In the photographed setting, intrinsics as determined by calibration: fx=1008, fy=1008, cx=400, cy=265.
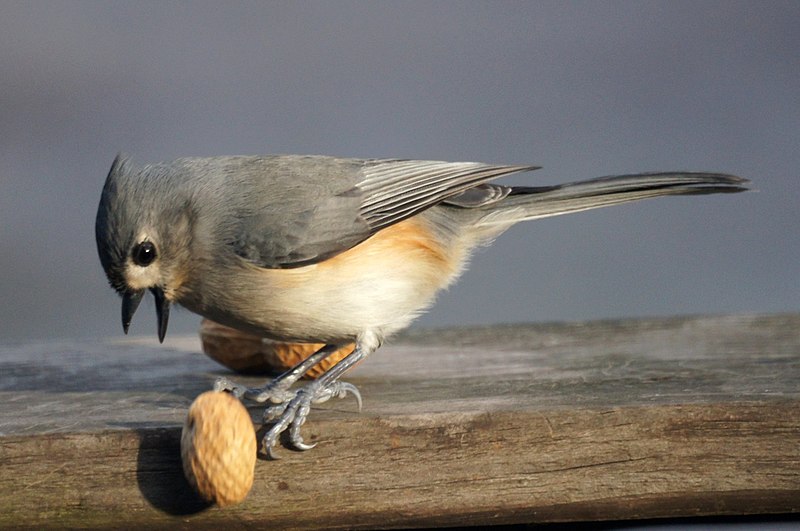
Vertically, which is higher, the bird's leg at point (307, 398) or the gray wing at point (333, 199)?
the gray wing at point (333, 199)

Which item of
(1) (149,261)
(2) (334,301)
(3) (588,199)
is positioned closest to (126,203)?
(1) (149,261)

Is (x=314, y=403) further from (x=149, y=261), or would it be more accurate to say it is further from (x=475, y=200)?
(x=475, y=200)

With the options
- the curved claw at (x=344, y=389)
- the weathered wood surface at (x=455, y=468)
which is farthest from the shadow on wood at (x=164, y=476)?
the curved claw at (x=344, y=389)

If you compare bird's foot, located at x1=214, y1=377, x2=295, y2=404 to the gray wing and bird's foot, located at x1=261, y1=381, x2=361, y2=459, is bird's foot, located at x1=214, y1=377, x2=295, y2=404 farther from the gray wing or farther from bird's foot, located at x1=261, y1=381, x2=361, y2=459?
the gray wing

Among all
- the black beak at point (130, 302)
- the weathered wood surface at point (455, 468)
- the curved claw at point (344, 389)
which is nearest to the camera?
the weathered wood surface at point (455, 468)

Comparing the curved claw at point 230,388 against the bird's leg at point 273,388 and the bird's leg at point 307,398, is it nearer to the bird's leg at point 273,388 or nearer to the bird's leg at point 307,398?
the bird's leg at point 273,388

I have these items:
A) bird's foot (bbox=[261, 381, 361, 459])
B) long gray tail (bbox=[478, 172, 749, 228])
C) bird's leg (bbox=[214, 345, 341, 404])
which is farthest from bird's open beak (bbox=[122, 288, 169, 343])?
long gray tail (bbox=[478, 172, 749, 228])
